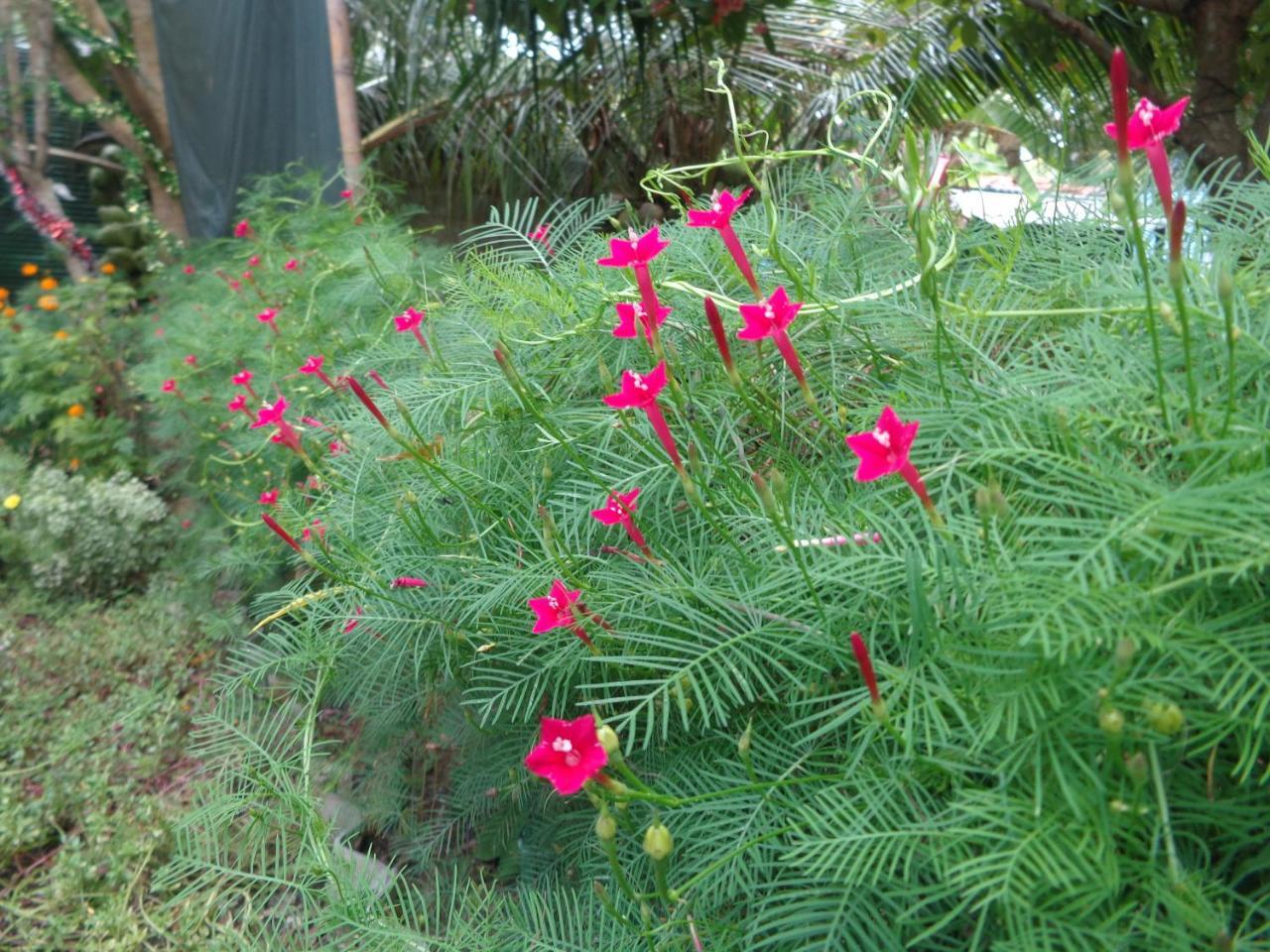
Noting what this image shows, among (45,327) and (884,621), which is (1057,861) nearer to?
(884,621)

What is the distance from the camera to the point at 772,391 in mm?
1103

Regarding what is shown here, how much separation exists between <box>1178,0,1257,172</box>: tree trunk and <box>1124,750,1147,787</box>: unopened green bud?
2.10m

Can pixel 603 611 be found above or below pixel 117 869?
above

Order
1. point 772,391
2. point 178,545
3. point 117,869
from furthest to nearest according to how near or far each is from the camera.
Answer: point 178,545 < point 117,869 < point 772,391

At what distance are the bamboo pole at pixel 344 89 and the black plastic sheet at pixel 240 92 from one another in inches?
14.2

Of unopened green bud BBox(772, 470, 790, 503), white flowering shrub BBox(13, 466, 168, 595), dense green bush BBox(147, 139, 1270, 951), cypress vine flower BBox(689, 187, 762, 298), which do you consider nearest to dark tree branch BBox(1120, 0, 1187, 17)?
dense green bush BBox(147, 139, 1270, 951)

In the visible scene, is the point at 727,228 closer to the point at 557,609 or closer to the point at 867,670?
the point at 557,609

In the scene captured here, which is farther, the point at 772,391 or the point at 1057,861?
the point at 772,391

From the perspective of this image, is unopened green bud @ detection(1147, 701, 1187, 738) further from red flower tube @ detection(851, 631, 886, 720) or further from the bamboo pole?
the bamboo pole

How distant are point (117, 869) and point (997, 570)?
1.99 metres

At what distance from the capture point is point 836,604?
2.62 feet

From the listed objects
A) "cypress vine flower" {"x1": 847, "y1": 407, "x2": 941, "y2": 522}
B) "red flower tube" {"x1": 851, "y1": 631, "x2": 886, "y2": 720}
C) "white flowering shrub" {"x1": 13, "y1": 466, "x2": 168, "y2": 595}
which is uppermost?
"cypress vine flower" {"x1": 847, "y1": 407, "x2": 941, "y2": 522}

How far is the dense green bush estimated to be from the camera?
61cm

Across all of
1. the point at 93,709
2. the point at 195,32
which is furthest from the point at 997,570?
the point at 195,32
